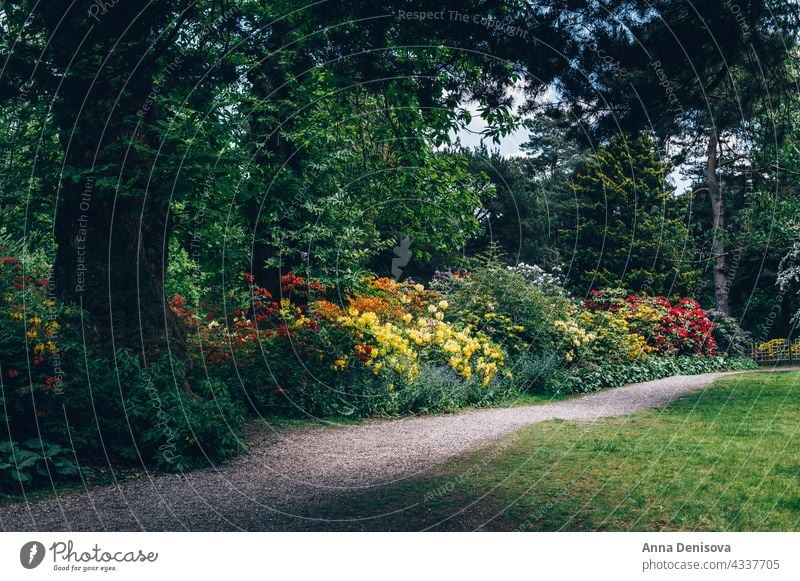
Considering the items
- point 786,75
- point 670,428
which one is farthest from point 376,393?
point 786,75

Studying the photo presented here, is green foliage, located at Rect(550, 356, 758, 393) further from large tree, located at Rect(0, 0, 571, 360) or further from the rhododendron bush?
large tree, located at Rect(0, 0, 571, 360)

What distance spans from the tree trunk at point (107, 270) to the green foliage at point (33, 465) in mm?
1647

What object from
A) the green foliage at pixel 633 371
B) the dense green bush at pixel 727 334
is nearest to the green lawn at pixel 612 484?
the green foliage at pixel 633 371

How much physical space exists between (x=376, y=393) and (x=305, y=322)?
1.52 m

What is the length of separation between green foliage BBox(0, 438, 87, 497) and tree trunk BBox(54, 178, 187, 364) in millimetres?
1647

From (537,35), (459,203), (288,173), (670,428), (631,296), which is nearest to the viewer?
(537,35)

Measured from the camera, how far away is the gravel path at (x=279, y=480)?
4.98m

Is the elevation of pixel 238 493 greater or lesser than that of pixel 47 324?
lesser

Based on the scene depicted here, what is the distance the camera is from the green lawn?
15.1ft

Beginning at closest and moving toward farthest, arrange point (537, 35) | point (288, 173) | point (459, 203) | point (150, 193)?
point (537, 35) → point (150, 193) → point (288, 173) → point (459, 203)

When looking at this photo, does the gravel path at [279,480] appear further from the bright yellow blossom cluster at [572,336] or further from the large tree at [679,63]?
the large tree at [679,63]

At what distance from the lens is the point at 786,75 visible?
581cm

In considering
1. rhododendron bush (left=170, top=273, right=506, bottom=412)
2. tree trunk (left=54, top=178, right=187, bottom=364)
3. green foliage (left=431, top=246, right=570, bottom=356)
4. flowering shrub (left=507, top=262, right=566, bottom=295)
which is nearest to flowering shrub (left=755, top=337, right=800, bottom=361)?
flowering shrub (left=507, top=262, right=566, bottom=295)

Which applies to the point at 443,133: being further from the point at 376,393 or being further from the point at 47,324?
the point at 47,324
